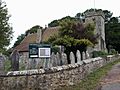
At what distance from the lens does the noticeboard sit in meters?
15.6

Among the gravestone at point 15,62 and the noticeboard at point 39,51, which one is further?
the noticeboard at point 39,51

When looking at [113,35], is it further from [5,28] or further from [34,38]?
[5,28]

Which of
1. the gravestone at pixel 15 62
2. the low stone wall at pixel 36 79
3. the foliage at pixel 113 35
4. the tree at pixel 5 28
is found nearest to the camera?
the low stone wall at pixel 36 79

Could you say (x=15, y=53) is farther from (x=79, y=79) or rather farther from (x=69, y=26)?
(x=69, y=26)

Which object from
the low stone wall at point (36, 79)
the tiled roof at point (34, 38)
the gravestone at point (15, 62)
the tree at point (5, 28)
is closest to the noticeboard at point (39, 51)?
the low stone wall at point (36, 79)

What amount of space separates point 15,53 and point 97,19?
43684 mm

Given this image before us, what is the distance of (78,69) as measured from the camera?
14.4 metres

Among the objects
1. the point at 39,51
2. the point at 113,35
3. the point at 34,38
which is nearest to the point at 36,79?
the point at 39,51

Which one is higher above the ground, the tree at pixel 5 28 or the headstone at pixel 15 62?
the tree at pixel 5 28

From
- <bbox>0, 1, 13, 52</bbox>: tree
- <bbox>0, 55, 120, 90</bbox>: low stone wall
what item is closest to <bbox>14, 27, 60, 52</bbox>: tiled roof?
<bbox>0, 1, 13, 52</bbox>: tree

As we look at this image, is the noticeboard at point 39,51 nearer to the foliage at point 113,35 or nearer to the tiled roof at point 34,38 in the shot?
the tiled roof at point 34,38

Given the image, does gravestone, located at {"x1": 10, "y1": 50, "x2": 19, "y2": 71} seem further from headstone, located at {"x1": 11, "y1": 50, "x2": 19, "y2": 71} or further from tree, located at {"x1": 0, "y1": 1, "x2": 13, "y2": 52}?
tree, located at {"x1": 0, "y1": 1, "x2": 13, "y2": 52}

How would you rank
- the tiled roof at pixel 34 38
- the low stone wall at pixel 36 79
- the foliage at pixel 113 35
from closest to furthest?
the low stone wall at pixel 36 79 < the tiled roof at pixel 34 38 < the foliage at pixel 113 35

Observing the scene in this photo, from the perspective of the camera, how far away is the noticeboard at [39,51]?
613 inches
